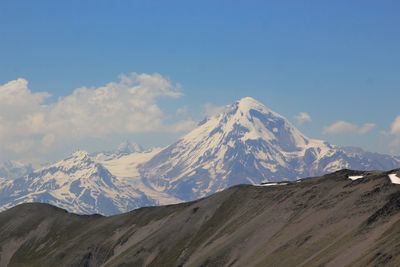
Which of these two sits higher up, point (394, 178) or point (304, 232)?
point (394, 178)

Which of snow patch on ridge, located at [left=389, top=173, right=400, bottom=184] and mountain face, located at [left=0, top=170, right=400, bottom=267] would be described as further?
snow patch on ridge, located at [left=389, top=173, right=400, bottom=184]

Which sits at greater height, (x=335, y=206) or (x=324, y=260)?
(x=335, y=206)

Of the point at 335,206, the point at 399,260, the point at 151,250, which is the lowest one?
the point at 399,260

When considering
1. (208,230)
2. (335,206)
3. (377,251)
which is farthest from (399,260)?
(208,230)

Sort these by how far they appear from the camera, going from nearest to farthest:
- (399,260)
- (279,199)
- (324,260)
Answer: (399,260)
(324,260)
(279,199)

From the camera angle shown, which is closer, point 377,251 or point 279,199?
point 377,251

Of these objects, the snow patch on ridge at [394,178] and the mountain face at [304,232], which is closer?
the mountain face at [304,232]

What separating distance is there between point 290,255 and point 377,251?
34.4 meters

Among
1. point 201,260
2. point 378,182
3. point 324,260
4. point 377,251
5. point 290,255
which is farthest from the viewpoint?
point 201,260

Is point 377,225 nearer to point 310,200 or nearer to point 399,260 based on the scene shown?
point 399,260

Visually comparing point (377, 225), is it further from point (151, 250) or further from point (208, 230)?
point (151, 250)

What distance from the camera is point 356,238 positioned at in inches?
5000

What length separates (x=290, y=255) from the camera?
140 metres

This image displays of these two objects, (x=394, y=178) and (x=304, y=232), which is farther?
(x=394, y=178)
